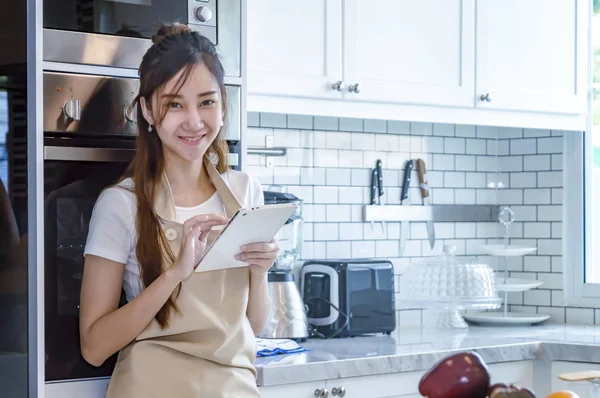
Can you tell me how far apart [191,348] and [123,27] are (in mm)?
822

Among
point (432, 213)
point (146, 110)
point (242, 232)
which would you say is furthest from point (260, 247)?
point (432, 213)

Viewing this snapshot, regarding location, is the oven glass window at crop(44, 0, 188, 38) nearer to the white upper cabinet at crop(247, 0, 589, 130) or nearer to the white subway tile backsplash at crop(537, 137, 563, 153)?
the white upper cabinet at crop(247, 0, 589, 130)

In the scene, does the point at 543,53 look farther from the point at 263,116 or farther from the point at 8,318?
the point at 8,318

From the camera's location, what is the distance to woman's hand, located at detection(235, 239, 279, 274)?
91.0 inches

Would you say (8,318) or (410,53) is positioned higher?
(410,53)

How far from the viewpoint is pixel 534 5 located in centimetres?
396

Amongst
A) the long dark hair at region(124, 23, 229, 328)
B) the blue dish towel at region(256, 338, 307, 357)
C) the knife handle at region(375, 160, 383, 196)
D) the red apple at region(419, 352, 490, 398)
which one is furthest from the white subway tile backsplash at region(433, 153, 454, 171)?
the red apple at region(419, 352, 490, 398)

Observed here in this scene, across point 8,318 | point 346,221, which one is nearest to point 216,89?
point 8,318

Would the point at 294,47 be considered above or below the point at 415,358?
above

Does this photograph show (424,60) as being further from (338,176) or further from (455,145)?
(455,145)

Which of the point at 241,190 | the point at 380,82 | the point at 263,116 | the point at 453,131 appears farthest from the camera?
the point at 453,131

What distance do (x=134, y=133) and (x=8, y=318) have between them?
21.4 inches

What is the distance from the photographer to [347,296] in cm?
361

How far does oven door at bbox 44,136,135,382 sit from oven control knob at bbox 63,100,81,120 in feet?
0.19
